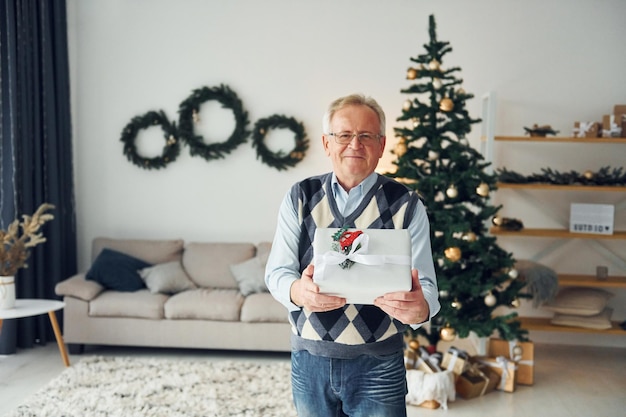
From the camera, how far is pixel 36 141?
5156 mm

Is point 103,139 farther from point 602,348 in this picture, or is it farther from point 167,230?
point 602,348

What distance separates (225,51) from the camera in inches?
222

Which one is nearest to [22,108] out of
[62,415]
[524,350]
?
[62,415]

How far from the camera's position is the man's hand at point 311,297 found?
1.63 meters

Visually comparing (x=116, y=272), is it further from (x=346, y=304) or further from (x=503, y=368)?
(x=346, y=304)

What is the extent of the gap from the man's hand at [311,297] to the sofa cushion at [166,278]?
3.55 meters

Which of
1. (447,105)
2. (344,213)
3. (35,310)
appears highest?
(447,105)

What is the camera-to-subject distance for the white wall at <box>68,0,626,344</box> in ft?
17.8

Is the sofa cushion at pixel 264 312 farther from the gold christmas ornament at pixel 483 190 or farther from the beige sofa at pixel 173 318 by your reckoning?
the gold christmas ornament at pixel 483 190

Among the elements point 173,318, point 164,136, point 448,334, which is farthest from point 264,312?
point 164,136

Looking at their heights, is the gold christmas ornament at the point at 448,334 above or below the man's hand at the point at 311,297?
below

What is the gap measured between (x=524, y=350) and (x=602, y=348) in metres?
1.38

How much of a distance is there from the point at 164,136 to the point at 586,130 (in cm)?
339

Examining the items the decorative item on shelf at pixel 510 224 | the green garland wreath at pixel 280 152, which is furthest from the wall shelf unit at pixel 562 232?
the green garland wreath at pixel 280 152
